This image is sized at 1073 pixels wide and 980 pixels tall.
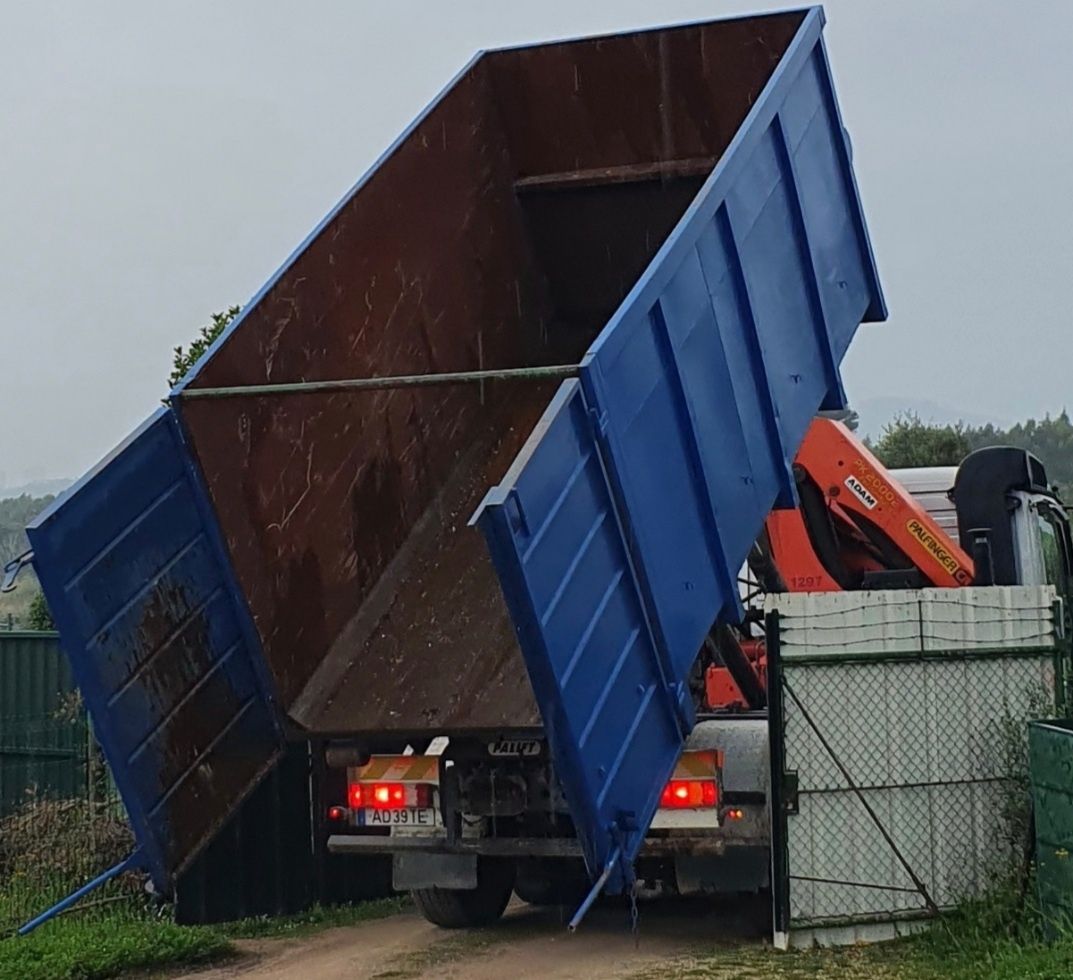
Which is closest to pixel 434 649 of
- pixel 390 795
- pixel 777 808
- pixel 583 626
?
pixel 390 795

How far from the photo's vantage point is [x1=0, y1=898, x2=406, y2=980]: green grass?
23.9 feet

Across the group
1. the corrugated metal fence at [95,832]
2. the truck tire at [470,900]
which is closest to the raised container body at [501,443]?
the corrugated metal fence at [95,832]

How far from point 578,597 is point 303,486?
6.52 ft

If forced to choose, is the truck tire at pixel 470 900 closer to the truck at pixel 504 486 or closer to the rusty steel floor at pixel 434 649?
the truck at pixel 504 486

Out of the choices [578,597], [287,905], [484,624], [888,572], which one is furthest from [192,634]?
[888,572]

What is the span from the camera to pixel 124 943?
24.7 feet

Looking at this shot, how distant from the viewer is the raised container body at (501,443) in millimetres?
5398

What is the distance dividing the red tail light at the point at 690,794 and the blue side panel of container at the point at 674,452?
850 mm

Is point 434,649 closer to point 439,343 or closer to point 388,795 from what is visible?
point 388,795

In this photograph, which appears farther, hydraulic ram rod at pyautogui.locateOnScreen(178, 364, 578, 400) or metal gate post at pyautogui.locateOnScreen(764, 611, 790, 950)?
metal gate post at pyautogui.locateOnScreen(764, 611, 790, 950)

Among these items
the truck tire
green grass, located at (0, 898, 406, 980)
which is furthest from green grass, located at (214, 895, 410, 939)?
the truck tire

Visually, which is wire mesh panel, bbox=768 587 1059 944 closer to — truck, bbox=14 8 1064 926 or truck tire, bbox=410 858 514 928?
truck, bbox=14 8 1064 926

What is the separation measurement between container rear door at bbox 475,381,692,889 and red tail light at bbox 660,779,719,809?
0.94 metres

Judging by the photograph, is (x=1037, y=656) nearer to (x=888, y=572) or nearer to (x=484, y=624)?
(x=888, y=572)
